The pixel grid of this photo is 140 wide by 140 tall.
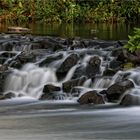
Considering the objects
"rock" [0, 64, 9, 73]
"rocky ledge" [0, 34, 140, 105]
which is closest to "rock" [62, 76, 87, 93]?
"rocky ledge" [0, 34, 140, 105]

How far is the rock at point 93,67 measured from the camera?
14328mm

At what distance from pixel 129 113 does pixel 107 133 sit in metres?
1.60

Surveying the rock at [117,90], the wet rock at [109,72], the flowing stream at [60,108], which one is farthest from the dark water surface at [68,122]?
the wet rock at [109,72]

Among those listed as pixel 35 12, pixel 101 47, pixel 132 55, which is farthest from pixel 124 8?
pixel 132 55

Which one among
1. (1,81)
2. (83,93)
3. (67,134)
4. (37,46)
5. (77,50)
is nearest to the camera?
(67,134)

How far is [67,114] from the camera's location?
11.2 m

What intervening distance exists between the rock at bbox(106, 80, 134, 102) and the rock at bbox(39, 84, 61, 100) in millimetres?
1371

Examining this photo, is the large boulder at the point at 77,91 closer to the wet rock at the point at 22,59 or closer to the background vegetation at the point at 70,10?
the wet rock at the point at 22,59

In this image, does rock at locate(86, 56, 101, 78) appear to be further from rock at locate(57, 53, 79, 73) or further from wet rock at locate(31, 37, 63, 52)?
wet rock at locate(31, 37, 63, 52)

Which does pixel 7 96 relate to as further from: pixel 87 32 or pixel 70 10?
pixel 70 10

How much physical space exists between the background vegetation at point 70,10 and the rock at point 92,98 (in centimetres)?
2849

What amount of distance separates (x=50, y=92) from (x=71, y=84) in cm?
63

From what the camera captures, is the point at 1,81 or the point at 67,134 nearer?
the point at 67,134

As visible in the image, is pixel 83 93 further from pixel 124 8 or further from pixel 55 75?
pixel 124 8
